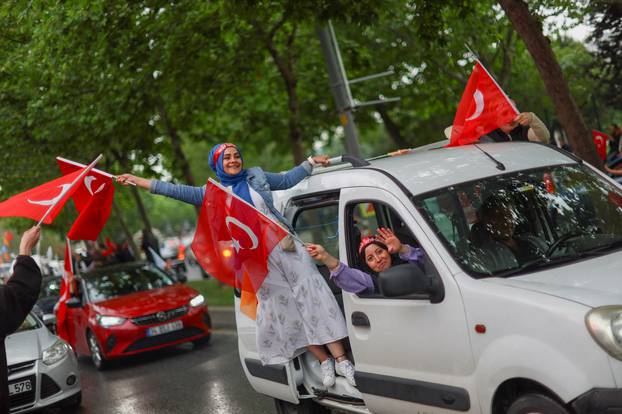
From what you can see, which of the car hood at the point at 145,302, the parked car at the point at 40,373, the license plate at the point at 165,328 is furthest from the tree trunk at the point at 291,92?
the parked car at the point at 40,373

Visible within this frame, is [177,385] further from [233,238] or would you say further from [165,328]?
[233,238]

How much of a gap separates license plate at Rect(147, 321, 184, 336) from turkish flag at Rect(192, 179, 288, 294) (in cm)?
703

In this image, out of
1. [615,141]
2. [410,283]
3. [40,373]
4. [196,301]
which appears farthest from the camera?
[615,141]

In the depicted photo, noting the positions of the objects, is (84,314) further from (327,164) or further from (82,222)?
(327,164)

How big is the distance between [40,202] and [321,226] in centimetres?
223

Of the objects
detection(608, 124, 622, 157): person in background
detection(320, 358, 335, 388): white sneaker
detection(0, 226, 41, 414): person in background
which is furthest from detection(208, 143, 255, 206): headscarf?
detection(608, 124, 622, 157): person in background

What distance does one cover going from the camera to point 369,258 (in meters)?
5.54

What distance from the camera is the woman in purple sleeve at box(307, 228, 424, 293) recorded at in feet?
17.4

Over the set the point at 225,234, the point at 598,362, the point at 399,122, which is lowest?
the point at 598,362

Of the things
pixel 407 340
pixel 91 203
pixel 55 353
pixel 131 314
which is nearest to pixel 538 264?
pixel 407 340

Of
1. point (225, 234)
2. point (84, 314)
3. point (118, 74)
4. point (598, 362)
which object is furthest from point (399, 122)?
point (598, 362)

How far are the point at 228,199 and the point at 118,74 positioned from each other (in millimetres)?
10240

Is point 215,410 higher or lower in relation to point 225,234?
lower

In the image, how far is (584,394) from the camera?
13.2 ft
